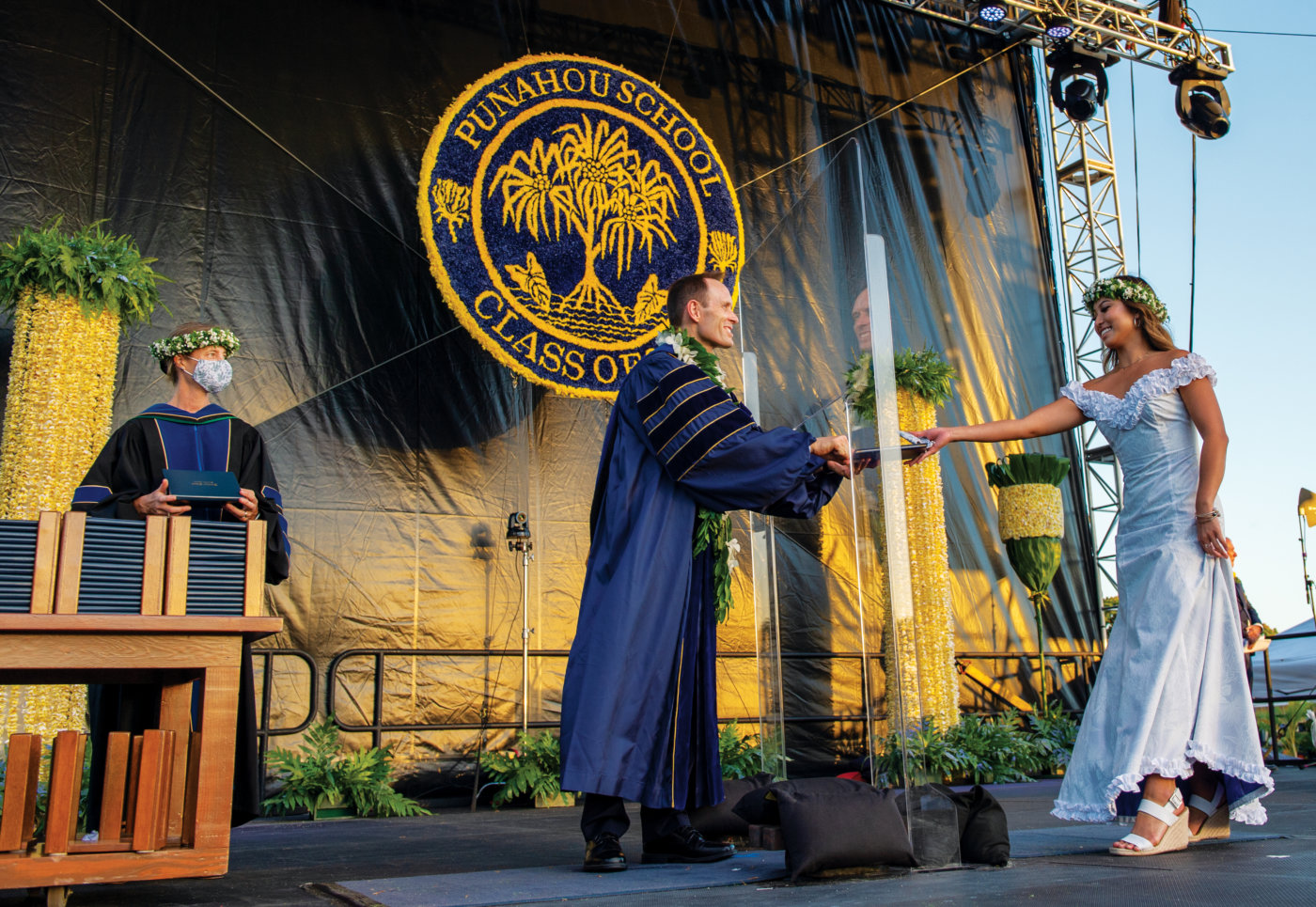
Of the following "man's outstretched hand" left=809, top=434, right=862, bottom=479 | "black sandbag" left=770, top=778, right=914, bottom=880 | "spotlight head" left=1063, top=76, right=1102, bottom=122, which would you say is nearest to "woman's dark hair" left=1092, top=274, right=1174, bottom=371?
"man's outstretched hand" left=809, top=434, right=862, bottom=479

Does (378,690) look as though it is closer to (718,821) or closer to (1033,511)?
(718,821)

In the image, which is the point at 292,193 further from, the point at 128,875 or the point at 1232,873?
the point at 1232,873

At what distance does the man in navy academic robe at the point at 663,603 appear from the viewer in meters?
2.29

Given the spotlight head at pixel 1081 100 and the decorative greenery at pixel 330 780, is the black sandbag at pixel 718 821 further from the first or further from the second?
the spotlight head at pixel 1081 100

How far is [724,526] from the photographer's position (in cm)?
255

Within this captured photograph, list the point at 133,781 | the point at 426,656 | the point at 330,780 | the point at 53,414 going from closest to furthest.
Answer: the point at 133,781 < the point at 53,414 < the point at 330,780 < the point at 426,656

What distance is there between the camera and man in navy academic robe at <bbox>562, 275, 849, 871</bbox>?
2293 mm

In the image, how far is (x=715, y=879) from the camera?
2078mm

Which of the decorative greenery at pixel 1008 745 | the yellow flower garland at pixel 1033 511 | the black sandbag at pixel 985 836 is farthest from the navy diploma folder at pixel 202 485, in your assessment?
the yellow flower garland at pixel 1033 511

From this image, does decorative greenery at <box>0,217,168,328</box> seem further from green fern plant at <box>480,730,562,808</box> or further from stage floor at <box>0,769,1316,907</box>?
green fern plant at <box>480,730,562,808</box>

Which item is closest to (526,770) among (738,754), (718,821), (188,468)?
(738,754)

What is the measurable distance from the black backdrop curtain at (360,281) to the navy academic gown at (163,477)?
5.82 ft

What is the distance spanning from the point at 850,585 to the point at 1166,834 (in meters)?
0.90

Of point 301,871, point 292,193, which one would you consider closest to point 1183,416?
point 301,871
